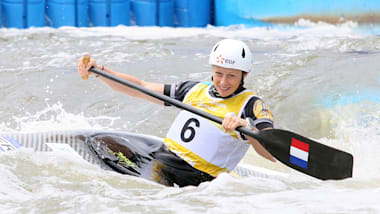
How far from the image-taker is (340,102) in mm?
6004

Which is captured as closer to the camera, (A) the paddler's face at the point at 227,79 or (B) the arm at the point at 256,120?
(B) the arm at the point at 256,120

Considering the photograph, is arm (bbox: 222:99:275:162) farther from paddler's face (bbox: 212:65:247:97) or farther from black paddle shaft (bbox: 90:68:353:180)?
paddler's face (bbox: 212:65:247:97)

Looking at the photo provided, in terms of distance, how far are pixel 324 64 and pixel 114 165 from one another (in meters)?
4.52

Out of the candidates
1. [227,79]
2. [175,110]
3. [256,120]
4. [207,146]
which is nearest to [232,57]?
[227,79]

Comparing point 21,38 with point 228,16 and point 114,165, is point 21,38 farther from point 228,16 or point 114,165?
point 114,165

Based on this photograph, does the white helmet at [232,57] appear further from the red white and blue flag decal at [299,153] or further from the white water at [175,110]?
the white water at [175,110]

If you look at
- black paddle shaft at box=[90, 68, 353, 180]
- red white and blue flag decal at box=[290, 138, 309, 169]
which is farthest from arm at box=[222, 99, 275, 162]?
red white and blue flag decal at box=[290, 138, 309, 169]

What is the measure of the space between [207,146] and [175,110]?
3328 mm

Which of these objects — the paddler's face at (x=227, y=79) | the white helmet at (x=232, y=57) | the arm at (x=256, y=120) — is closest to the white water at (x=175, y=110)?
the arm at (x=256, y=120)

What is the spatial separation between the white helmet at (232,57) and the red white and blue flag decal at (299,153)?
508mm

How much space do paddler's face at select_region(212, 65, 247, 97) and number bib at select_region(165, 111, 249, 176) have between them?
201 millimetres

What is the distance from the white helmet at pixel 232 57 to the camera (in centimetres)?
316

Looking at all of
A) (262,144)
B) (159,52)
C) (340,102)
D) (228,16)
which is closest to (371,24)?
(340,102)

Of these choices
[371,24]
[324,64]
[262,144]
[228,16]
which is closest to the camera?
[262,144]
